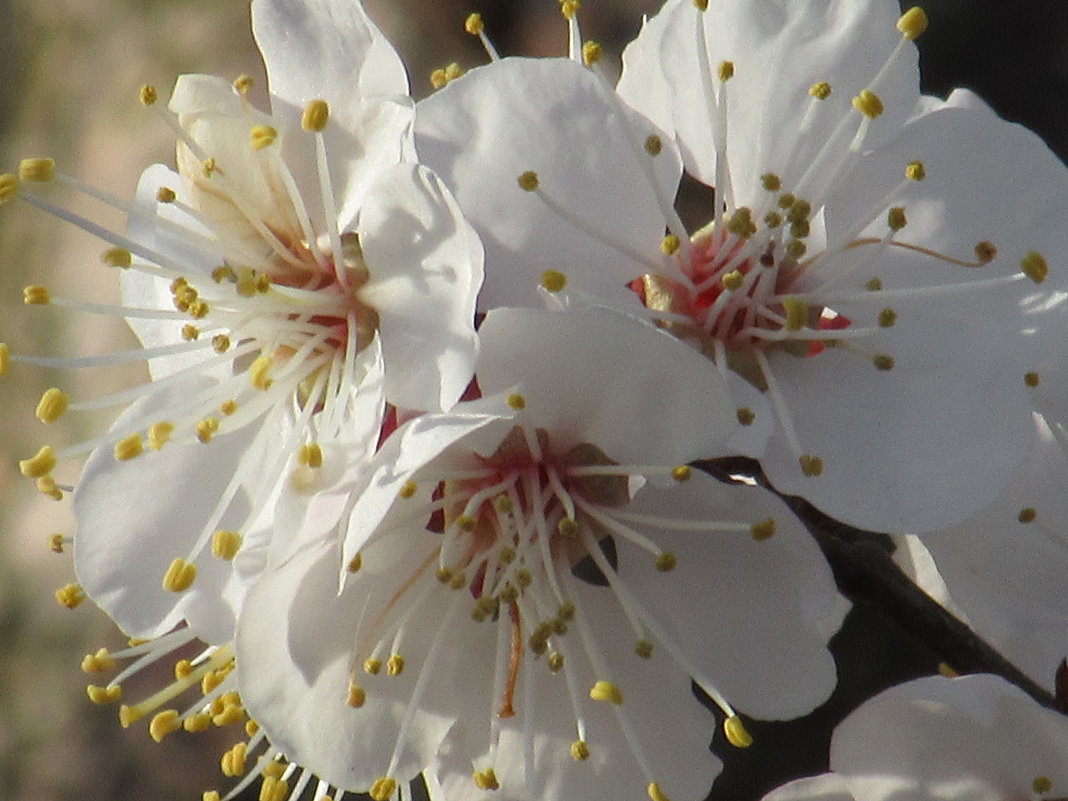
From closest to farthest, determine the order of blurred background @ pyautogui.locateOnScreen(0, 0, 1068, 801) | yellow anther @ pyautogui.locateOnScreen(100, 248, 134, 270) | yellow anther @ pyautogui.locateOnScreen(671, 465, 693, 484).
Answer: yellow anther @ pyautogui.locateOnScreen(671, 465, 693, 484)
yellow anther @ pyautogui.locateOnScreen(100, 248, 134, 270)
blurred background @ pyautogui.locateOnScreen(0, 0, 1068, 801)

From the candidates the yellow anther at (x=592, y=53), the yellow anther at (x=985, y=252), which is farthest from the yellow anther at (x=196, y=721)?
the yellow anther at (x=985, y=252)

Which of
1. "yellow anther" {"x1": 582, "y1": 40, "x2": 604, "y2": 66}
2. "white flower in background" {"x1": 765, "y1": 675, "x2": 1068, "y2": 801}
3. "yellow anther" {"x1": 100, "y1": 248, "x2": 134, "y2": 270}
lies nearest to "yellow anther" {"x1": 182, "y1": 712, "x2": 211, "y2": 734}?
"yellow anther" {"x1": 100, "y1": 248, "x2": 134, "y2": 270}

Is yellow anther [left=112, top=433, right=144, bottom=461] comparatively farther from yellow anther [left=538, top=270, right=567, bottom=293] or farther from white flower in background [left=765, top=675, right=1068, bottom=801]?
white flower in background [left=765, top=675, right=1068, bottom=801]

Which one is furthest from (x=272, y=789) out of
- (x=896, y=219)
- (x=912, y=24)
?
(x=912, y=24)

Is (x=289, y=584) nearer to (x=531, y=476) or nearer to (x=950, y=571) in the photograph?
(x=531, y=476)

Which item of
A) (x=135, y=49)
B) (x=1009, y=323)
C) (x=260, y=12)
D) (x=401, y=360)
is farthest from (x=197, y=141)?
(x=135, y=49)

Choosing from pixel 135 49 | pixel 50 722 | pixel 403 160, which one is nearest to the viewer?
pixel 403 160
